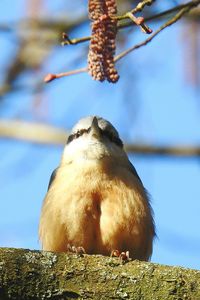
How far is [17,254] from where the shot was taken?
11.4 feet

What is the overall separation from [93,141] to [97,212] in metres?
0.73

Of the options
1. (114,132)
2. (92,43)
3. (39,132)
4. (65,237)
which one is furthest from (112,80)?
(39,132)

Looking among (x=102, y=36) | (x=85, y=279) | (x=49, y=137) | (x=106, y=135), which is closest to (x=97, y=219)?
(x=106, y=135)

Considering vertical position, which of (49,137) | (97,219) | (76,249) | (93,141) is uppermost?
(49,137)

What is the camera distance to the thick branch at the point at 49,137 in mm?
6426

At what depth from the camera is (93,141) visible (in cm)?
538

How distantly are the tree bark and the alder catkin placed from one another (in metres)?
0.87

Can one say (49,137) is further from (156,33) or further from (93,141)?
(156,33)

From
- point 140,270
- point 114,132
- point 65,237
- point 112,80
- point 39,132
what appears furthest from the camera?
point 39,132

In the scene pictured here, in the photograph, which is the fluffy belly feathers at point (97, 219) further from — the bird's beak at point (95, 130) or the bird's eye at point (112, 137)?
the bird's eye at point (112, 137)

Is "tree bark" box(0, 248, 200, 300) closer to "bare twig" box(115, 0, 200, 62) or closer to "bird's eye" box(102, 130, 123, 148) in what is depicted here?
"bare twig" box(115, 0, 200, 62)

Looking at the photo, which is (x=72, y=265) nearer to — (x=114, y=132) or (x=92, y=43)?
(x=92, y=43)

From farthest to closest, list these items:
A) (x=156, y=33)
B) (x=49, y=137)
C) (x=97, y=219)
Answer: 1. (x=49, y=137)
2. (x=97, y=219)
3. (x=156, y=33)

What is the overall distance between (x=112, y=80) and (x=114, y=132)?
2.32 metres
